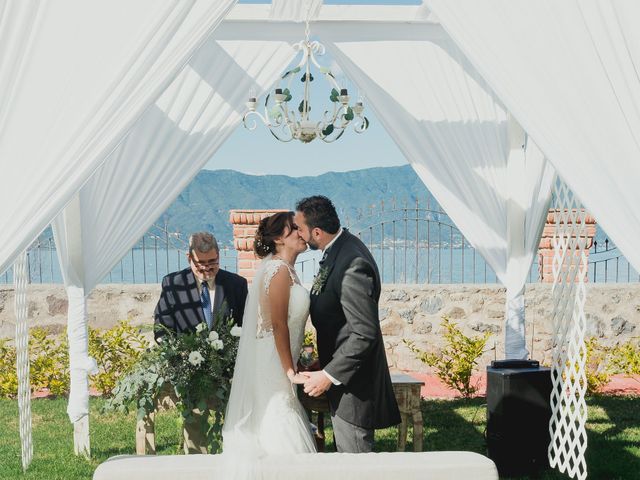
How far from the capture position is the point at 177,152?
5402 mm

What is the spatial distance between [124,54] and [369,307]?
1.52 meters

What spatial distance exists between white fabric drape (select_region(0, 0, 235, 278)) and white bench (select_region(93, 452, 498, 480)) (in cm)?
90

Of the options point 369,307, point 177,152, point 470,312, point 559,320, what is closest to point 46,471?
point 177,152

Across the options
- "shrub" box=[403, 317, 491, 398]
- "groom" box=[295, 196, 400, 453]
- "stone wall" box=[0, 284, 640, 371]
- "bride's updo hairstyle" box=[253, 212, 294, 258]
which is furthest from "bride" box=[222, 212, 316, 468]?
"stone wall" box=[0, 284, 640, 371]

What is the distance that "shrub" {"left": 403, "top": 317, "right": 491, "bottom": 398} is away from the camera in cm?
746

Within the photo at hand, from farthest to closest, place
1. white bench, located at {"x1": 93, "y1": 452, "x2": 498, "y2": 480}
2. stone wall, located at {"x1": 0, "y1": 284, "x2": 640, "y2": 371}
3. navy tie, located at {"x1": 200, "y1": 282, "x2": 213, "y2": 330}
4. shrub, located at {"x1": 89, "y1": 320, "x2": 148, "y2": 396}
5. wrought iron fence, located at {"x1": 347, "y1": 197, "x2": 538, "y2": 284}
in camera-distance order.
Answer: wrought iron fence, located at {"x1": 347, "y1": 197, "x2": 538, "y2": 284}
stone wall, located at {"x1": 0, "y1": 284, "x2": 640, "y2": 371}
shrub, located at {"x1": 89, "y1": 320, "x2": 148, "y2": 396}
navy tie, located at {"x1": 200, "y1": 282, "x2": 213, "y2": 330}
white bench, located at {"x1": 93, "y1": 452, "x2": 498, "y2": 480}

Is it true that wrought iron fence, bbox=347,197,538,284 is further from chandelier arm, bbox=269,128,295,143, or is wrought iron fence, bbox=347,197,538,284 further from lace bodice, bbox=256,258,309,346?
lace bodice, bbox=256,258,309,346

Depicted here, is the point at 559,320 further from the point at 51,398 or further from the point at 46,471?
the point at 51,398

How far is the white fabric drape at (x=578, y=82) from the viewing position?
3.09 m

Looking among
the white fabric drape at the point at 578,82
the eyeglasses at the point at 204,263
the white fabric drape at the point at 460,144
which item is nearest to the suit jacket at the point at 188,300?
the eyeglasses at the point at 204,263

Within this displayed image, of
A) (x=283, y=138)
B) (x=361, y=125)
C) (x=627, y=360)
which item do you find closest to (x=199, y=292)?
(x=283, y=138)

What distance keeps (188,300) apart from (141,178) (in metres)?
0.88

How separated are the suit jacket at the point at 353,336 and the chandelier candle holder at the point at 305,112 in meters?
1.54

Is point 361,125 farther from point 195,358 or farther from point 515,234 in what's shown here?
point 195,358
